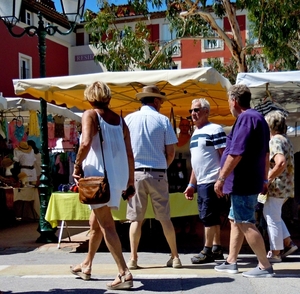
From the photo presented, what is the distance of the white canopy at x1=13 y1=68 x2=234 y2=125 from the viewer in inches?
276

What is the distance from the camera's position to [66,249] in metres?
7.60

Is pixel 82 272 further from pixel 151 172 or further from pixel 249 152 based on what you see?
pixel 249 152

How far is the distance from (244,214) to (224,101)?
17.0 feet

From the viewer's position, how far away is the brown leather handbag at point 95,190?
4750 mm

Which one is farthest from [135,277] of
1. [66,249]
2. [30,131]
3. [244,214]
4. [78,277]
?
[30,131]

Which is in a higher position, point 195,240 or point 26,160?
point 26,160

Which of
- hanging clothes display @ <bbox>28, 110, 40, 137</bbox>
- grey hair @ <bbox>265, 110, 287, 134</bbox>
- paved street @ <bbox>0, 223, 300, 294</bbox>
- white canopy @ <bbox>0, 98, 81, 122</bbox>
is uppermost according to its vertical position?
white canopy @ <bbox>0, 98, 81, 122</bbox>

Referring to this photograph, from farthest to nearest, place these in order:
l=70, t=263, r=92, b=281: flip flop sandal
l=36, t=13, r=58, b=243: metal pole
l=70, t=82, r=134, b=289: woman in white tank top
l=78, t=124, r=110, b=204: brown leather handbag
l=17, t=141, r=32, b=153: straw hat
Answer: l=17, t=141, r=32, b=153: straw hat
l=36, t=13, r=58, b=243: metal pole
l=70, t=263, r=92, b=281: flip flop sandal
l=70, t=82, r=134, b=289: woman in white tank top
l=78, t=124, r=110, b=204: brown leather handbag

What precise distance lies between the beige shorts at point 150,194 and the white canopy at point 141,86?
Answer: 1619mm

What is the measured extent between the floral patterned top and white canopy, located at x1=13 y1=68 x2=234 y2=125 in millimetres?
1221

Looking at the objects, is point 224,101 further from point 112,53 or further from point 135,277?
point 112,53

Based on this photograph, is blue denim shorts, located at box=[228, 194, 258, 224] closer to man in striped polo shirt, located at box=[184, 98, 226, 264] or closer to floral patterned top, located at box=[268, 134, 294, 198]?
man in striped polo shirt, located at box=[184, 98, 226, 264]

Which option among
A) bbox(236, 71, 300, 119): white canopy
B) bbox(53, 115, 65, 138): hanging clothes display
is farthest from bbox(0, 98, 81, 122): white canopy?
bbox(236, 71, 300, 119): white canopy

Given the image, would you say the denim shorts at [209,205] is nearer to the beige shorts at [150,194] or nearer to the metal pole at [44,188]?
the beige shorts at [150,194]
